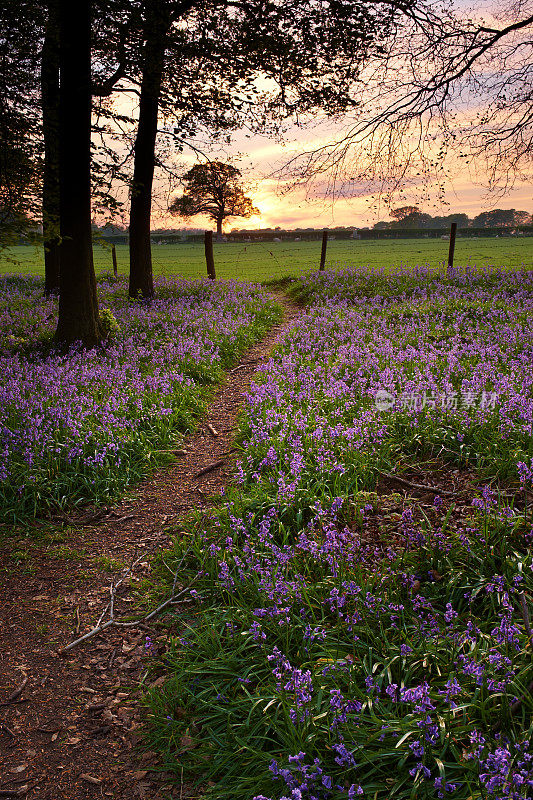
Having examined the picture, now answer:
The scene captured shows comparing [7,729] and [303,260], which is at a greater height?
[303,260]

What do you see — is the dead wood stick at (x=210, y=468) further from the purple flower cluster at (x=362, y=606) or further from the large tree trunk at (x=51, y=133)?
the large tree trunk at (x=51, y=133)

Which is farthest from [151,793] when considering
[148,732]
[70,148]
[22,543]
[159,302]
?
[159,302]

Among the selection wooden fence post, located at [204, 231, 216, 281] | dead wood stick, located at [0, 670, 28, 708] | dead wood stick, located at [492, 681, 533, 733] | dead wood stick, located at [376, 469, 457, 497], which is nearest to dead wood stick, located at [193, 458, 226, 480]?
dead wood stick, located at [376, 469, 457, 497]

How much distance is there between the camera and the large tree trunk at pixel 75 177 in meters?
10.0

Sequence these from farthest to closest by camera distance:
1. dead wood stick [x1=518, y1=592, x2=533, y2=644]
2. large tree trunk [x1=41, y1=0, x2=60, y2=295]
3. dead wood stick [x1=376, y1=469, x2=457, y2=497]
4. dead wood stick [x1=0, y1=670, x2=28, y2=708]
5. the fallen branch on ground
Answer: large tree trunk [x1=41, y1=0, x2=60, y2=295]
dead wood stick [x1=376, y1=469, x2=457, y2=497]
the fallen branch on ground
dead wood stick [x1=0, y1=670, x2=28, y2=708]
dead wood stick [x1=518, y1=592, x2=533, y2=644]

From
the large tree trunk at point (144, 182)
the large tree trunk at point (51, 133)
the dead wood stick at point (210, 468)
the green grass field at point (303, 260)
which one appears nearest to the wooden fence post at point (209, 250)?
the green grass field at point (303, 260)

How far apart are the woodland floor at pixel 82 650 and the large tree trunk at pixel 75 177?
18.0 feet

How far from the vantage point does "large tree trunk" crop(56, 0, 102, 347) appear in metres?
10.0

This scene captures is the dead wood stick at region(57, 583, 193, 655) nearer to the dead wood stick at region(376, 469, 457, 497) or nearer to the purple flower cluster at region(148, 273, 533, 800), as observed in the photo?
the purple flower cluster at region(148, 273, 533, 800)

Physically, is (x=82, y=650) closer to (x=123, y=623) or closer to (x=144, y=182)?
(x=123, y=623)

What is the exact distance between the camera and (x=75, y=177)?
1038cm

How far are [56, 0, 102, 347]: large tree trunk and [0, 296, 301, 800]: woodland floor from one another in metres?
5.49

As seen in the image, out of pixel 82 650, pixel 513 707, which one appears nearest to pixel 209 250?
pixel 82 650

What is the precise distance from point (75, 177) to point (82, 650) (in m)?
9.49
